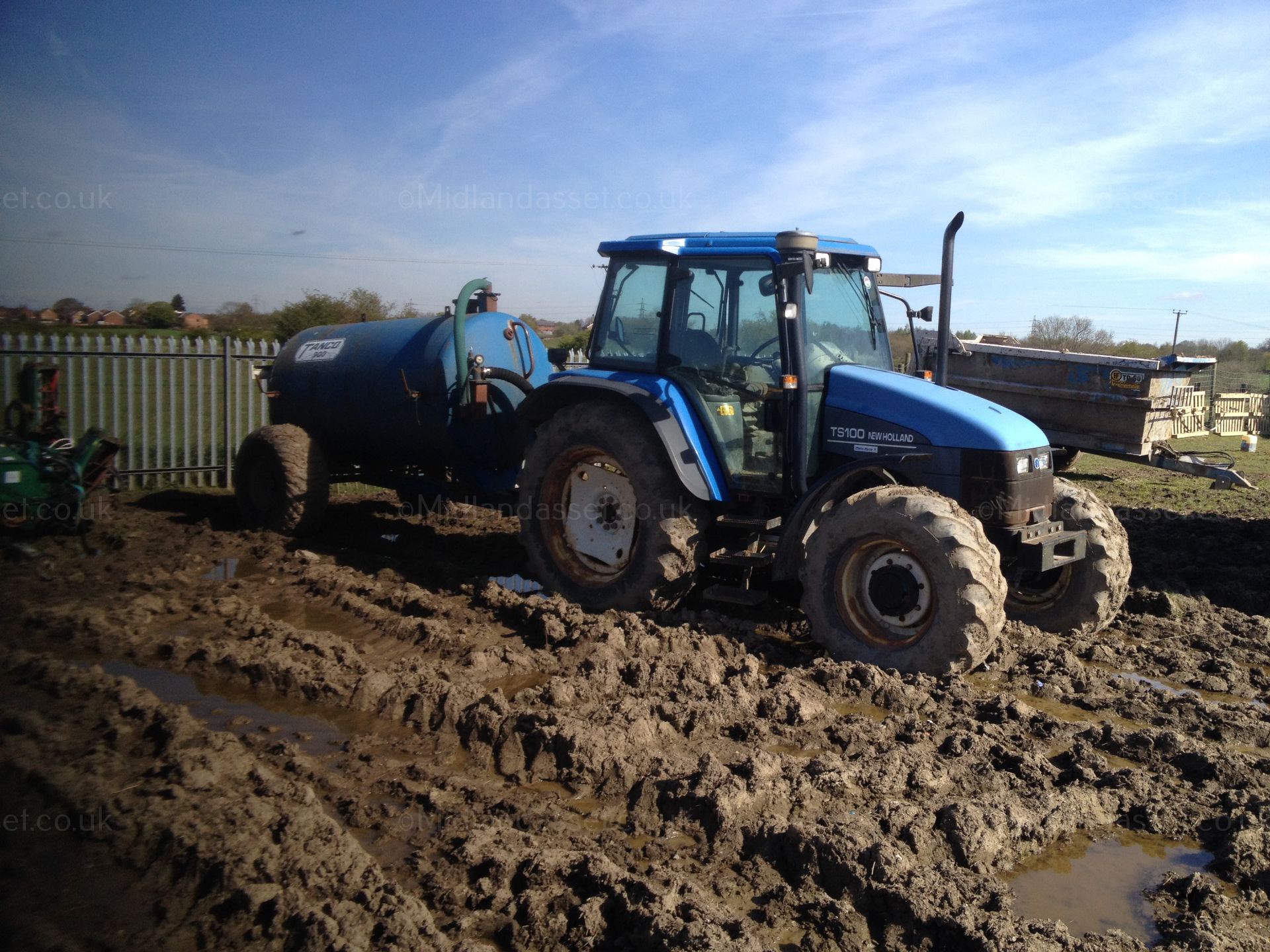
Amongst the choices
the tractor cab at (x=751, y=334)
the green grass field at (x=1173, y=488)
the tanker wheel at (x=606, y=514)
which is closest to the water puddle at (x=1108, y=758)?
the tractor cab at (x=751, y=334)

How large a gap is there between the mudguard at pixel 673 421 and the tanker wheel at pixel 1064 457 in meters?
7.92

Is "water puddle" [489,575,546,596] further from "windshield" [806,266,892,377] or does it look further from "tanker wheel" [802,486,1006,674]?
"windshield" [806,266,892,377]

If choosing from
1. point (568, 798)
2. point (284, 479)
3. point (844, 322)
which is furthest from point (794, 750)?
point (284, 479)

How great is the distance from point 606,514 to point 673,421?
2.92 ft

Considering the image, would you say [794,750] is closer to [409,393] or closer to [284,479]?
[409,393]

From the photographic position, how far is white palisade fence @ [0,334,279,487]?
10414 millimetres

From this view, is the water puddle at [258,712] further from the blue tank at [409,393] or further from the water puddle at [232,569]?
the blue tank at [409,393]

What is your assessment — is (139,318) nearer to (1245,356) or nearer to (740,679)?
(740,679)

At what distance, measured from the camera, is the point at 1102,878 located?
3316 mm

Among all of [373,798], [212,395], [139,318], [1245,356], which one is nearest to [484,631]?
[373,798]

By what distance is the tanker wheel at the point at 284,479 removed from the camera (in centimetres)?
830

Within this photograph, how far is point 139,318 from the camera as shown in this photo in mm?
6961

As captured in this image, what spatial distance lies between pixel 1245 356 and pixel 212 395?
4625 centimetres

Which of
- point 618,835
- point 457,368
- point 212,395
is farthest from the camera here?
point 212,395
